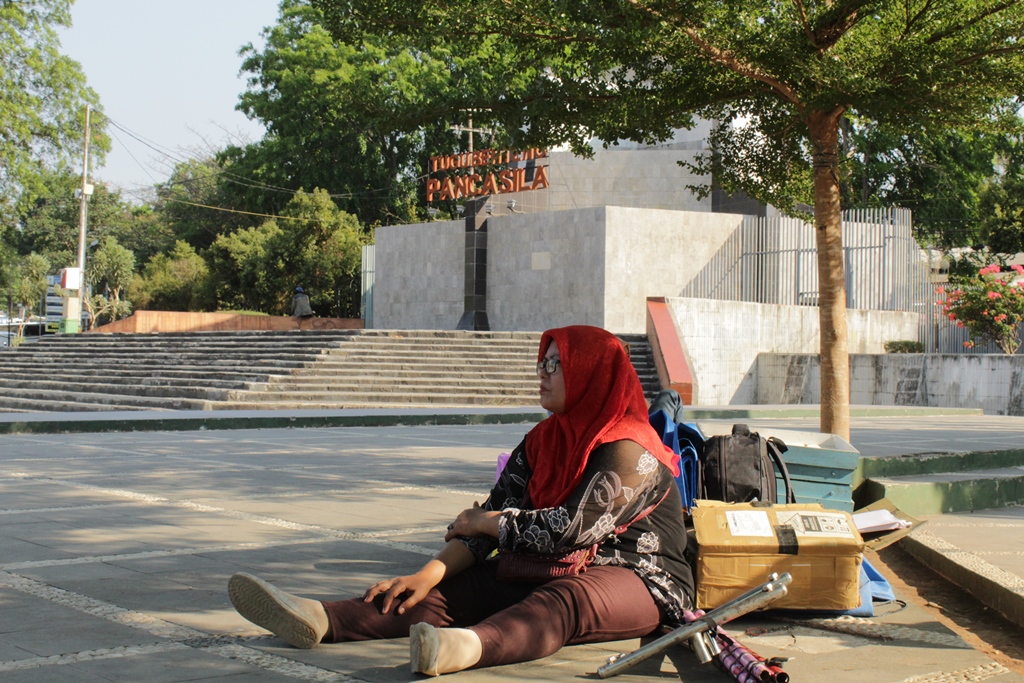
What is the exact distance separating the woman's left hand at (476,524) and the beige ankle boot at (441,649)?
0.50 meters

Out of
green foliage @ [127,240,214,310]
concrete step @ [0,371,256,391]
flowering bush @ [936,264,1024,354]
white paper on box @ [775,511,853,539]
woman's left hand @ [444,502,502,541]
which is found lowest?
white paper on box @ [775,511,853,539]

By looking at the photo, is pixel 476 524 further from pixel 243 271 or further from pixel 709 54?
pixel 243 271

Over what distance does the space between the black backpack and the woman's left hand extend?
137 cm

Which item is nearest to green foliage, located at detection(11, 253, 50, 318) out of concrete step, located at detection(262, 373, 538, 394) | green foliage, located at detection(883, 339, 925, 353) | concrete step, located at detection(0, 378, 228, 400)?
concrete step, located at detection(0, 378, 228, 400)

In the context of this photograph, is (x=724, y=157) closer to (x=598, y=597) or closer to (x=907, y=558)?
(x=907, y=558)

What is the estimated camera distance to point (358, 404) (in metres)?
20.9

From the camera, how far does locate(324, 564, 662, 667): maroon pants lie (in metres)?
3.79

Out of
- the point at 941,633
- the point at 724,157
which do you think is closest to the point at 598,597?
the point at 941,633

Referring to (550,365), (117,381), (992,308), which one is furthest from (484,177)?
(550,365)

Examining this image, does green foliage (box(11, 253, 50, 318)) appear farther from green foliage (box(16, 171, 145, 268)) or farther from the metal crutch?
the metal crutch

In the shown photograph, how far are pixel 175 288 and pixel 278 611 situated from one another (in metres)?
45.0

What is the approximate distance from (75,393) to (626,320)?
1289 centimetres

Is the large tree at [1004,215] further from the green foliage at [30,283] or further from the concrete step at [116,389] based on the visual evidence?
the green foliage at [30,283]

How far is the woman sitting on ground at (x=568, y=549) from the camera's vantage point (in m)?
3.90
